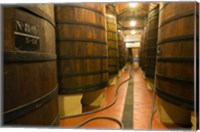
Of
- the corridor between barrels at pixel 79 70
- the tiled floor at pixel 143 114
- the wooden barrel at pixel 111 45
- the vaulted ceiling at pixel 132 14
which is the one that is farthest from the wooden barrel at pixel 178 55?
the vaulted ceiling at pixel 132 14

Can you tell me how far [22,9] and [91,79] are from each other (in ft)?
5.91

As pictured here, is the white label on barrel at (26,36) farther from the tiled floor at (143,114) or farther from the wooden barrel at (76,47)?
the tiled floor at (143,114)

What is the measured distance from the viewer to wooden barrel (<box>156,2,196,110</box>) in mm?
1837

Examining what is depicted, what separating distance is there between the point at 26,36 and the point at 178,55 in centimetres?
160

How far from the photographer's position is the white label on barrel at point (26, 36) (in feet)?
3.53

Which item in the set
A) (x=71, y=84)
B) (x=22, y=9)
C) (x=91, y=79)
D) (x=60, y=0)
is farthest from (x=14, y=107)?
(x=91, y=79)

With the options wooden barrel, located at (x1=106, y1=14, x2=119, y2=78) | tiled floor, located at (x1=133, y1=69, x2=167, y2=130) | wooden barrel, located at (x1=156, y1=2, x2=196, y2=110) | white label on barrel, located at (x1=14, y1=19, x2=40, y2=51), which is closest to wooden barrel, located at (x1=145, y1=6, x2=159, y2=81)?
tiled floor, located at (x1=133, y1=69, x2=167, y2=130)

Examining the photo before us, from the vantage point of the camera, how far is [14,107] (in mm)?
1056

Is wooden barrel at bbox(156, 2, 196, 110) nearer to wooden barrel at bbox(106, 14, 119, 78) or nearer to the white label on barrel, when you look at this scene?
the white label on barrel

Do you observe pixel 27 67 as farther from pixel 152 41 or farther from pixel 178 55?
pixel 152 41

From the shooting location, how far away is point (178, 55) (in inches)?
78.0

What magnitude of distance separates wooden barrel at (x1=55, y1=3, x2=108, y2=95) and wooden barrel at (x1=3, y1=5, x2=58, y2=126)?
1.05 meters

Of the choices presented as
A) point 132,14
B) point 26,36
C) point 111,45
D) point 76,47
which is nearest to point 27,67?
point 26,36

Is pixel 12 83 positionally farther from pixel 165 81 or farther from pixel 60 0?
pixel 165 81
